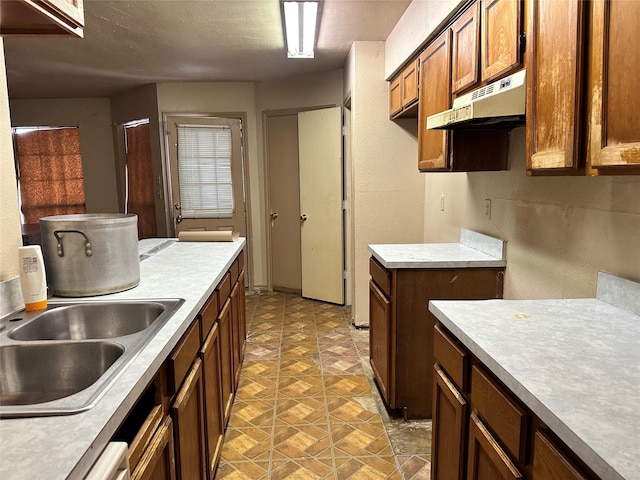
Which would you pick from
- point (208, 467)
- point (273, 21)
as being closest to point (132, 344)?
point (208, 467)

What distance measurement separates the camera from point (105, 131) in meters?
5.97

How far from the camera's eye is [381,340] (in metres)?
2.64

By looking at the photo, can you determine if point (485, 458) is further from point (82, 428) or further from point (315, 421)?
point (315, 421)

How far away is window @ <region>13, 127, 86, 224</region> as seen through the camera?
624cm

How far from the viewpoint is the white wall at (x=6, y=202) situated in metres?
1.54

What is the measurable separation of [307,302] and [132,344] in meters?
3.69

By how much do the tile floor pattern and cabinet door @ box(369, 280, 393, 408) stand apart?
0.14 metres

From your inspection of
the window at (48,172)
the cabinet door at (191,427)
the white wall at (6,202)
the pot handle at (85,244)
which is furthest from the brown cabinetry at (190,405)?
the window at (48,172)

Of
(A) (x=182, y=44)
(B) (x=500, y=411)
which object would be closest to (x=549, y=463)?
(B) (x=500, y=411)

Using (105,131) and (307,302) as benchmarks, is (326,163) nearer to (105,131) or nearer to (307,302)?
A: (307,302)

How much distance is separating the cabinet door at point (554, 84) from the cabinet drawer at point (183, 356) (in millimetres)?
1220

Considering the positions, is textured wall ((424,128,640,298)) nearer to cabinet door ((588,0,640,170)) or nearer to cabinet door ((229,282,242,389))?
cabinet door ((588,0,640,170))

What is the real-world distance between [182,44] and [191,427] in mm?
3131

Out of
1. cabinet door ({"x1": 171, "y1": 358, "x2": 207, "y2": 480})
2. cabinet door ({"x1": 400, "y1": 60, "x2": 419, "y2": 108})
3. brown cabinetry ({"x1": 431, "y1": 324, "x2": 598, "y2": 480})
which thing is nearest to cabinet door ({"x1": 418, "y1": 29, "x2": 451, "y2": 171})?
cabinet door ({"x1": 400, "y1": 60, "x2": 419, "y2": 108})
